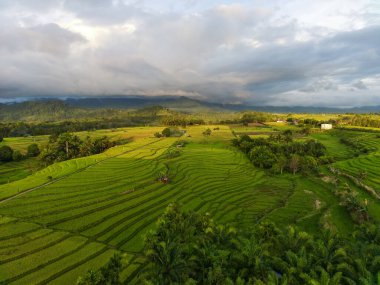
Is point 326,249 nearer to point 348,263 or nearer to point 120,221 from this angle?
point 348,263

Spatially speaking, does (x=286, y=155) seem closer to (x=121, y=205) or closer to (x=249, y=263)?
(x=121, y=205)

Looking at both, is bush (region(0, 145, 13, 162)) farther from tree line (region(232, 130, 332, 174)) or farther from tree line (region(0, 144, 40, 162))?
tree line (region(232, 130, 332, 174))

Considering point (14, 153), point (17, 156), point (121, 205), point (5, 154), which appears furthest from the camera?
point (17, 156)

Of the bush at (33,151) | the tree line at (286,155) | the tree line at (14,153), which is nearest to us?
the tree line at (286,155)

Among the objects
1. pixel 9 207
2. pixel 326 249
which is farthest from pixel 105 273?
pixel 9 207

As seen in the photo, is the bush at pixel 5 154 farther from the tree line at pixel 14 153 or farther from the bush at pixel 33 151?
the bush at pixel 33 151

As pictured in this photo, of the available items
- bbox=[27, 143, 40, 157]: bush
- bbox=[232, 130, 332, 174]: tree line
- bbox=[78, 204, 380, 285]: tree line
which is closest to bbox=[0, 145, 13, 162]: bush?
bbox=[27, 143, 40, 157]: bush

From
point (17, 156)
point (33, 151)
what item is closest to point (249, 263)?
point (17, 156)

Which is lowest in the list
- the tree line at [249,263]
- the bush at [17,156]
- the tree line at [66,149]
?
the bush at [17,156]

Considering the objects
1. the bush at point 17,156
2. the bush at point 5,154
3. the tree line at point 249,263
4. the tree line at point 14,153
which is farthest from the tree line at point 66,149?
the tree line at point 249,263
